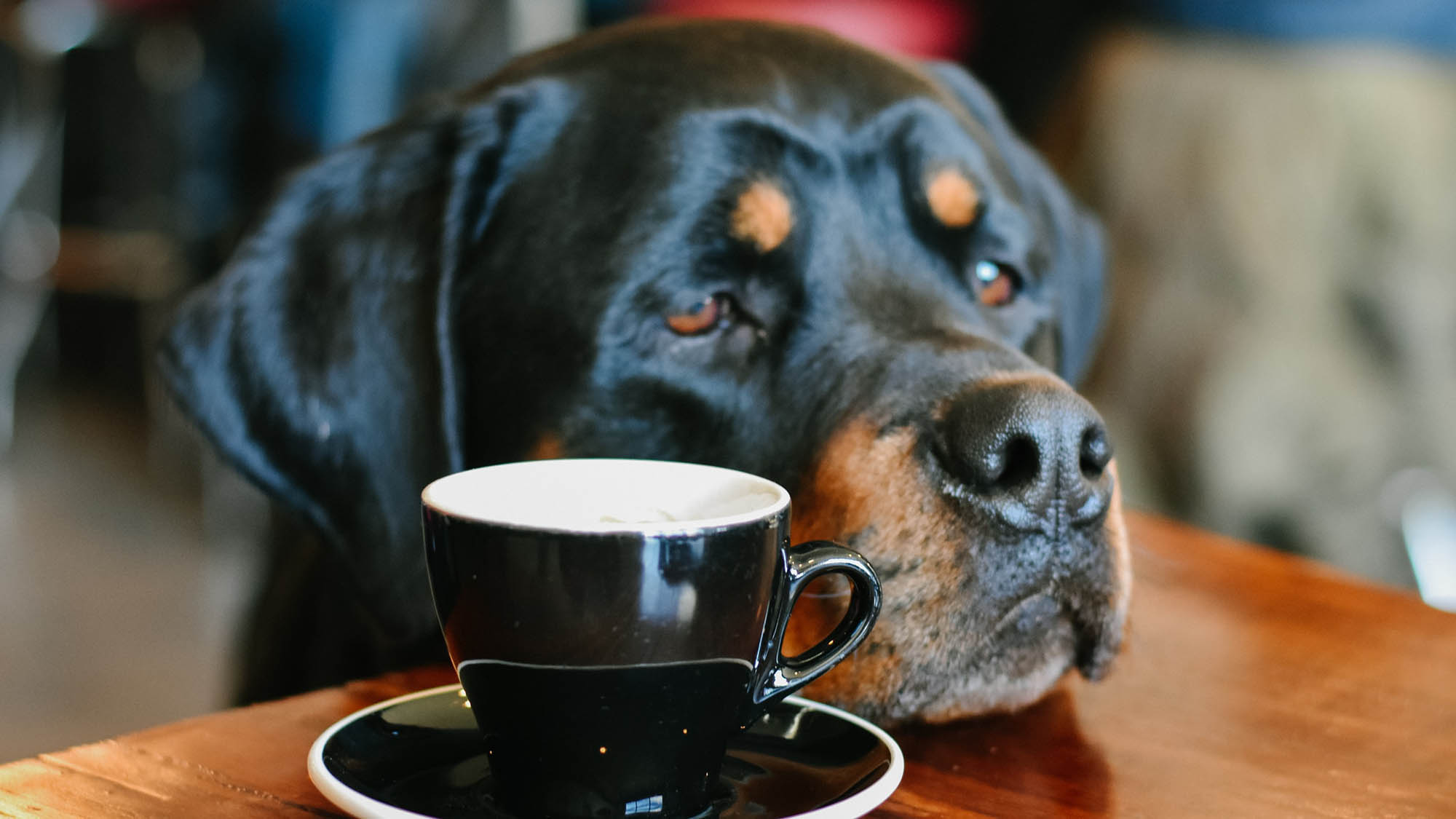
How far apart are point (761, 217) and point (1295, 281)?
6.24 ft

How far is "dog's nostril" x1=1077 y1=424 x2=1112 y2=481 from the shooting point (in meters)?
0.99

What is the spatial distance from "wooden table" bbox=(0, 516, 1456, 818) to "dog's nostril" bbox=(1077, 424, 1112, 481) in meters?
0.18

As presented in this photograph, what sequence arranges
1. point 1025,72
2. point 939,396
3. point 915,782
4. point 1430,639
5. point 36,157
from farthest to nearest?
point 36,157
point 1025,72
point 1430,639
point 939,396
point 915,782

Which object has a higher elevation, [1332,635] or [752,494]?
[752,494]

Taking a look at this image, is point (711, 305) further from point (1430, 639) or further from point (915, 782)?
point (1430, 639)

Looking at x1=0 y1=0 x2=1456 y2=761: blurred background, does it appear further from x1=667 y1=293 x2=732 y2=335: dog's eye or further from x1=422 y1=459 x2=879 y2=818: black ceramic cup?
x1=422 y1=459 x2=879 y2=818: black ceramic cup

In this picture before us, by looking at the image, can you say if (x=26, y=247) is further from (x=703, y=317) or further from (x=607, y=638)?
(x=607, y=638)

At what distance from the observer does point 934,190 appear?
4.53ft

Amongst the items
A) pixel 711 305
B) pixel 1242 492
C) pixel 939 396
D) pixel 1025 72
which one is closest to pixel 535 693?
pixel 939 396

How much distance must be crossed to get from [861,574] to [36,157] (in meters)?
5.91

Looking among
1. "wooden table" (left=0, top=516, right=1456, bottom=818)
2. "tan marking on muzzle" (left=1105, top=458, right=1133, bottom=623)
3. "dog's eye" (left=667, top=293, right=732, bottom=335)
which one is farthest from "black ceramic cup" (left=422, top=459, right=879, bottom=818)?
"dog's eye" (left=667, top=293, right=732, bottom=335)

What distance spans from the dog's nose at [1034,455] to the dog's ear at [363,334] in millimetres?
515

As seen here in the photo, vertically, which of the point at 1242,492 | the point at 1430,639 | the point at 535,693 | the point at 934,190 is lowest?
the point at 1242,492

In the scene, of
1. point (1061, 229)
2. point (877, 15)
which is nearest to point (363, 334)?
point (1061, 229)
